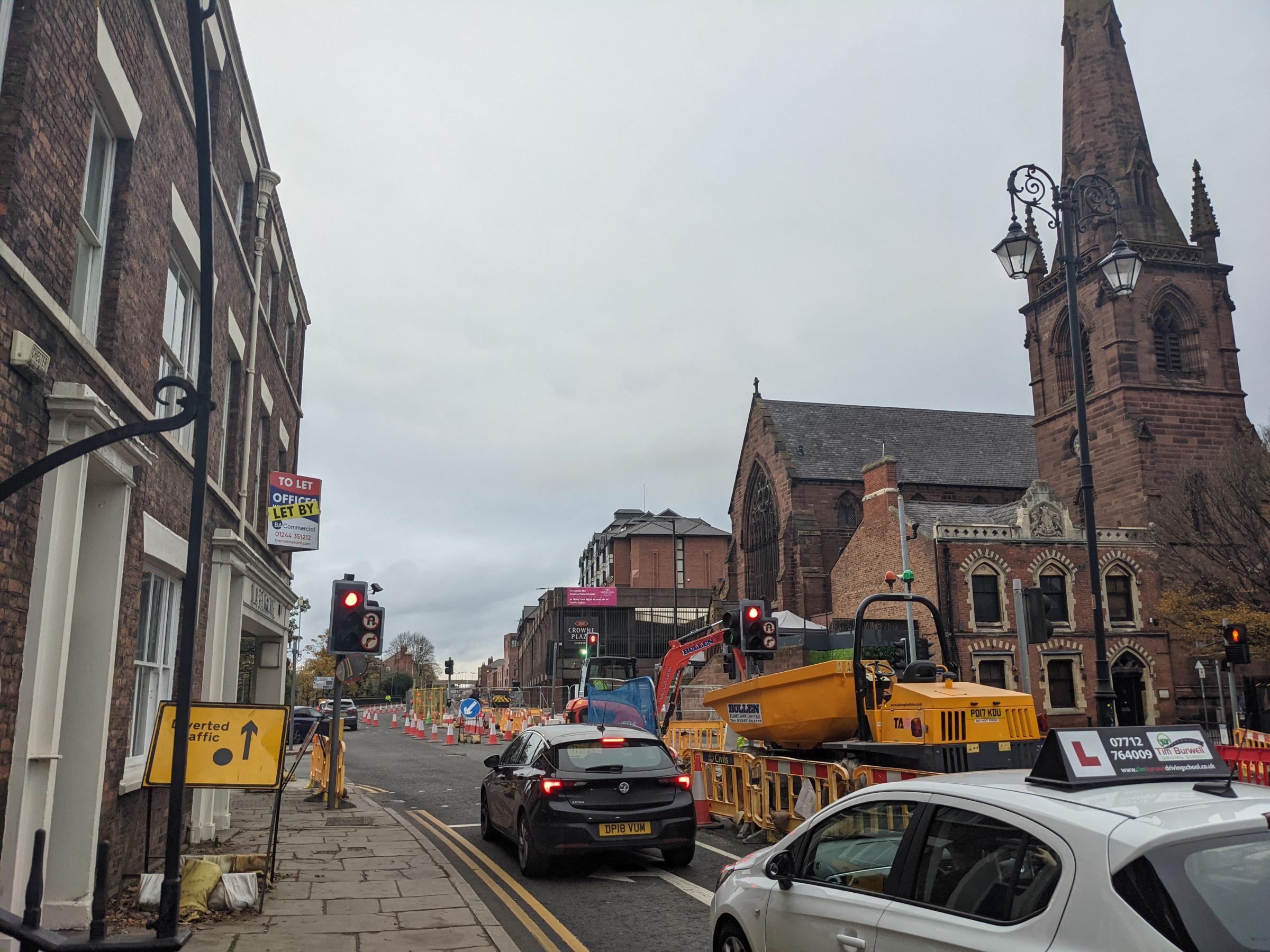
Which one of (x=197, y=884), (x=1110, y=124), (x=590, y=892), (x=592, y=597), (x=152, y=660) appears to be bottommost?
(x=590, y=892)

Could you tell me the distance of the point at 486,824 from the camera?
41.4ft

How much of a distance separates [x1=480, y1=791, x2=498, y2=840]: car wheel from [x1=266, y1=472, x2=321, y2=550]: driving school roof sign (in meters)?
6.23

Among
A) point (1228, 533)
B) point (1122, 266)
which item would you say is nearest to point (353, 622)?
point (1122, 266)

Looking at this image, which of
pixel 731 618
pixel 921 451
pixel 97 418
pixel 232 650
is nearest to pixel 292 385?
pixel 232 650

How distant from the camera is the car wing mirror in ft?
16.0

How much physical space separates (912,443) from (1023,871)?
167ft

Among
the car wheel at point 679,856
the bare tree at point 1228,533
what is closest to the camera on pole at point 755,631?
the car wheel at point 679,856

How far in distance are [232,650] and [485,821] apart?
4174mm

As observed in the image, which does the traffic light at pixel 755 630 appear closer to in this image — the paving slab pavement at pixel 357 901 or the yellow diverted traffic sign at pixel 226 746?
the paving slab pavement at pixel 357 901

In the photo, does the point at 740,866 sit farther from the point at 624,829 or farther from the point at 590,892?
the point at 624,829

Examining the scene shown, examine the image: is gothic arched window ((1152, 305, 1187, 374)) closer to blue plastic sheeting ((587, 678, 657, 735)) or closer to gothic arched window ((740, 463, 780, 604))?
gothic arched window ((740, 463, 780, 604))

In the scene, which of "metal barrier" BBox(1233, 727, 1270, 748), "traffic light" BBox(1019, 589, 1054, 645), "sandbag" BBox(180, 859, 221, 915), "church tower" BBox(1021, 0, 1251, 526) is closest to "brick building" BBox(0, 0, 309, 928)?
"sandbag" BBox(180, 859, 221, 915)

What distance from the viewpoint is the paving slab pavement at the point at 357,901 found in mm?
7105

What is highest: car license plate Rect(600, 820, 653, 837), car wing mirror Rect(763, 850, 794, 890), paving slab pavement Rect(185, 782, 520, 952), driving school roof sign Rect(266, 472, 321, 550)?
driving school roof sign Rect(266, 472, 321, 550)
